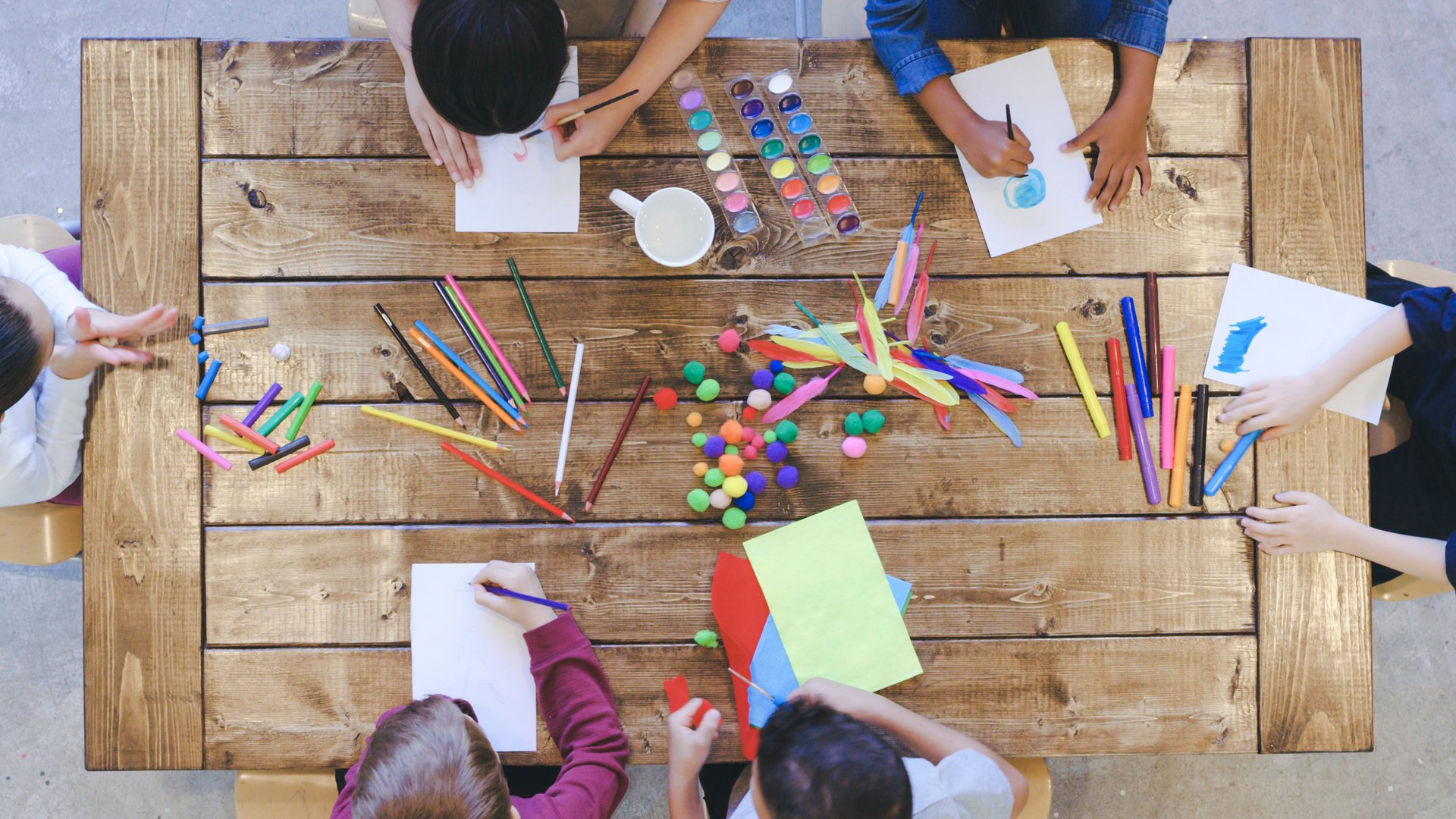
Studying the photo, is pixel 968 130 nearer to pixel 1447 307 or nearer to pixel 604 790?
pixel 1447 307

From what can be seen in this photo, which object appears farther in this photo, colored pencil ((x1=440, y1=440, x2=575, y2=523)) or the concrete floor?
the concrete floor

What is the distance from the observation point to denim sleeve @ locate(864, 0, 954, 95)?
4.23ft

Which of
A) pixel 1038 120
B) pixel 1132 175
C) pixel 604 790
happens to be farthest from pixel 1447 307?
pixel 604 790

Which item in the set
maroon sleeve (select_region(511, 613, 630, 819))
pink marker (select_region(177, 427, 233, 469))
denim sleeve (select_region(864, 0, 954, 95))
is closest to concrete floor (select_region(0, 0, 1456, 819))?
maroon sleeve (select_region(511, 613, 630, 819))

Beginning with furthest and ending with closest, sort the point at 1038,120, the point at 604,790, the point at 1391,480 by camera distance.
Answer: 1. the point at 1391,480
2. the point at 1038,120
3. the point at 604,790

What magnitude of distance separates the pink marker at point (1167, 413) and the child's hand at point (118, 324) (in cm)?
152

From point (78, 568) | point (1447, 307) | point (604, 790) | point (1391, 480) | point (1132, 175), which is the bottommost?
point (604, 790)

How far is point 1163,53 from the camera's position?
1.35 meters

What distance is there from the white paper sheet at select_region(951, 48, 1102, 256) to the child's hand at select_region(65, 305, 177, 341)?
1.25 m

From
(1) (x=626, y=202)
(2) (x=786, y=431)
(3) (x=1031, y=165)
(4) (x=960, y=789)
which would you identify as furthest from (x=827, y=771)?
(3) (x=1031, y=165)

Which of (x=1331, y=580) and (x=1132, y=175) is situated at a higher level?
(x=1132, y=175)

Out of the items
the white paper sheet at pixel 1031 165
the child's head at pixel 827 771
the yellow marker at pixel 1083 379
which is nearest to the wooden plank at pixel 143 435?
the child's head at pixel 827 771

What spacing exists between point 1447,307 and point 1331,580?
445 mm

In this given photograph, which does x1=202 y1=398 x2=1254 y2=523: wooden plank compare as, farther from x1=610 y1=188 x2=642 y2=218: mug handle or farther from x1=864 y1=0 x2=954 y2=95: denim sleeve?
x1=864 y1=0 x2=954 y2=95: denim sleeve
